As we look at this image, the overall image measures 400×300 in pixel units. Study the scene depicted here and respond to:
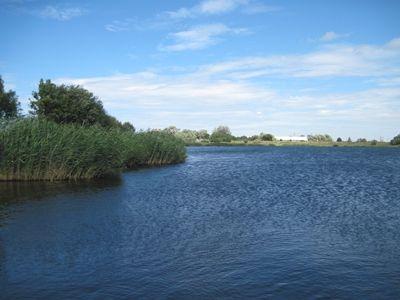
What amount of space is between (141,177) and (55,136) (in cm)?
842

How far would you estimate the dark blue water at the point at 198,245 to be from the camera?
34.0ft

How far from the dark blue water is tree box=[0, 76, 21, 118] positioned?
29.7 m

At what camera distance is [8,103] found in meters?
53.6

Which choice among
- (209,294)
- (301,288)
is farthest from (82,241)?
(301,288)

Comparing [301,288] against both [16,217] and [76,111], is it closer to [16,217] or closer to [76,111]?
[16,217]

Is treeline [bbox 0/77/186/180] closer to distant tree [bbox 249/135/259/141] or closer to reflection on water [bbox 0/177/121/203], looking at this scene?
reflection on water [bbox 0/177/121/203]

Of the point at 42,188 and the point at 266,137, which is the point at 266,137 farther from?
the point at 42,188

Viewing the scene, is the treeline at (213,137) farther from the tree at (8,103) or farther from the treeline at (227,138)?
the tree at (8,103)

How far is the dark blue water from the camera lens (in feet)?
34.0

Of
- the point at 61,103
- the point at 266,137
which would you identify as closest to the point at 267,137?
the point at 266,137

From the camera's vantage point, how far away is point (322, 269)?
11742 millimetres

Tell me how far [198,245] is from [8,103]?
153ft

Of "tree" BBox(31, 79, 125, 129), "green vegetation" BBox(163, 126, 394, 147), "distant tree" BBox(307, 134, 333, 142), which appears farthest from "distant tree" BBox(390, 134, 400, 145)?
"tree" BBox(31, 79, 125, 129)

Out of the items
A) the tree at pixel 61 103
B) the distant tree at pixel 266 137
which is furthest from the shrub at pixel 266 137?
the tree at pixel 61 103
